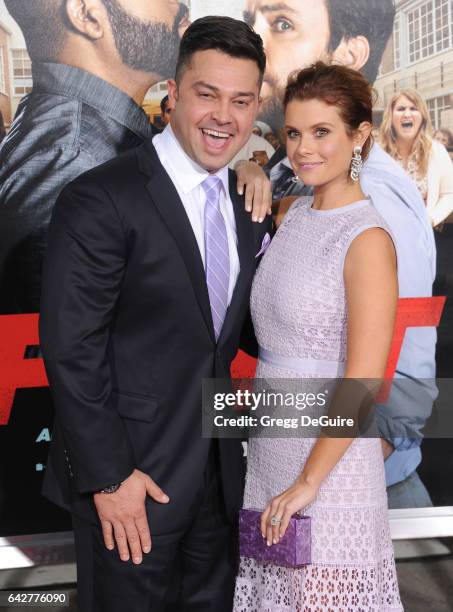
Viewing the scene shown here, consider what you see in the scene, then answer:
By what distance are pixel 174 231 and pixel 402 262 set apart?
1.68 meters

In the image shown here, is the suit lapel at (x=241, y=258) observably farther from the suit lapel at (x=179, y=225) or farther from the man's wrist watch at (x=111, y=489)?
the man's wrist watch at (x=111, y=489)

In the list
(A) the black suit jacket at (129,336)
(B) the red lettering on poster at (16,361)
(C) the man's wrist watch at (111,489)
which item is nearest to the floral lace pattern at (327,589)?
(A) the black suit jacket at (129,336)

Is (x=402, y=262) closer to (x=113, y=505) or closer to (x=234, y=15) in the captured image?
(x=234, y=15)

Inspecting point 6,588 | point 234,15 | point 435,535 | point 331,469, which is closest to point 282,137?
point 234,15

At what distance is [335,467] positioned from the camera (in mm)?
1853

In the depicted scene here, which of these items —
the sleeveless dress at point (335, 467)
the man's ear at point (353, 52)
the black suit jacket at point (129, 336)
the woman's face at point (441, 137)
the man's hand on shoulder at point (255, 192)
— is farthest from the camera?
the woman's face at point (441, 137)

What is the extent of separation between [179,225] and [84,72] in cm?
144

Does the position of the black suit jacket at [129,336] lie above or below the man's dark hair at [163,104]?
below

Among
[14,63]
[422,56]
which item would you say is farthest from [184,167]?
[422,56]

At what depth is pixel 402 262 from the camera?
3.19m

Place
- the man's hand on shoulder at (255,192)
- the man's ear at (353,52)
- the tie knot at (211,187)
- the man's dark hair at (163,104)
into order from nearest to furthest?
the tie knot at (211,187)
the man's hand on shoulder at (255,192)
the man's dark hair at (163,104)
the man's ear at (353,52)

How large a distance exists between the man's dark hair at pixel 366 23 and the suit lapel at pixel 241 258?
134 cm

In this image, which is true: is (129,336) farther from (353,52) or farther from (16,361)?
(353,52)

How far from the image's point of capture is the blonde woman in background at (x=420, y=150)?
315cm
